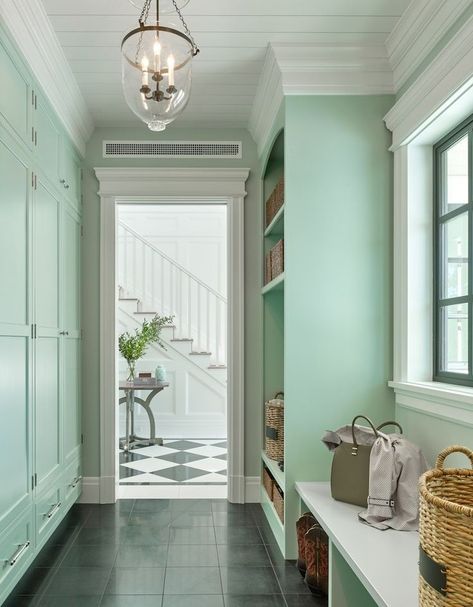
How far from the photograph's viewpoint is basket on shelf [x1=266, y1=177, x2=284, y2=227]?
12.0 feet

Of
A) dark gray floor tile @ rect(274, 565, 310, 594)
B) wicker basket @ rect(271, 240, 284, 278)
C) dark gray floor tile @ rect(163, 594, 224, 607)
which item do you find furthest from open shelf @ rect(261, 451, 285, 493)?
wicker basket @ rect(271, 240, 284, 278)

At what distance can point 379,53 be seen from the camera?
319 cm

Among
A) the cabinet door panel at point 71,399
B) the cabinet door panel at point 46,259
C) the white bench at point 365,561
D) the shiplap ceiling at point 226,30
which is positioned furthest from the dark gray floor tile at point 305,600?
the shiplap ceiling at point 226,30

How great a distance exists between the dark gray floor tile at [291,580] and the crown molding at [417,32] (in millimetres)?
2608

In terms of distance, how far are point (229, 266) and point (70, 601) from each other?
8.08 feet

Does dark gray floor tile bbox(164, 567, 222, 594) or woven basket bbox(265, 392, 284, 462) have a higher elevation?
woven basket bbox(265, 392, 284, 462)

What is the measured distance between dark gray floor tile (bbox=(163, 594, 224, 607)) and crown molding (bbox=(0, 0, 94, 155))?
2612mm

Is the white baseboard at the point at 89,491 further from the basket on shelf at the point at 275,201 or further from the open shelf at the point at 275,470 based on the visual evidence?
the basket on shelf at the point at 275,201

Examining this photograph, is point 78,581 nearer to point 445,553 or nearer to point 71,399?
point 71,399

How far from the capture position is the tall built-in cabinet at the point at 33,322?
2.50 m

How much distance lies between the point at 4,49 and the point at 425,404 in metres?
2.44

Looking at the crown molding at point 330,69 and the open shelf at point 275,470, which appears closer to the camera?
the crown molding at point 330,69

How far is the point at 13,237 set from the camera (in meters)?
2.61

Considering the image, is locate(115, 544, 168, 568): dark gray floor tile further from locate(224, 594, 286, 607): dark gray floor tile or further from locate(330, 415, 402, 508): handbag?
locate(330, 415, 402, 508): handbag
